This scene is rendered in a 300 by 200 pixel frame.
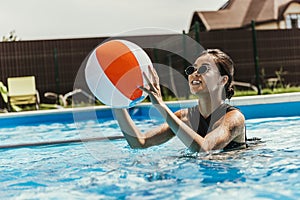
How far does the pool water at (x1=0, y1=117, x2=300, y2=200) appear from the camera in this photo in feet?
7.95

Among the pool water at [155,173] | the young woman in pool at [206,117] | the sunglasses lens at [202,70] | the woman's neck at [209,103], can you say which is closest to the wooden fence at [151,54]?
the pool water at [155,173]

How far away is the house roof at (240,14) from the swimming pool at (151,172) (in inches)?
791

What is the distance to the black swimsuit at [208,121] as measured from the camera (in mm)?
3146

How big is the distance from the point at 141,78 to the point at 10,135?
4922 millimetres

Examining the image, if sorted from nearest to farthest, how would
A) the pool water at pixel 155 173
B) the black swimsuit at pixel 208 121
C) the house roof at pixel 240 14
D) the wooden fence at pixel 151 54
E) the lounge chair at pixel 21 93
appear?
the pool water at pixel 155 173
the black swimsuit at pixel 208 121
the lounge chair at pixel 21 93
the wooden fence at pixel 151 54
the house roof at pixel 240 14

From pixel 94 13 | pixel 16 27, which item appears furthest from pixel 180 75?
pixel 16 27

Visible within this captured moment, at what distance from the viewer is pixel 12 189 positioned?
2.79 metres

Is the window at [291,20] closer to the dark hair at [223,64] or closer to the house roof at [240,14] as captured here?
the house roof at [240,14]

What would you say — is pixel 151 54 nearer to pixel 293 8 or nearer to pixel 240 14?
pixel 293 8

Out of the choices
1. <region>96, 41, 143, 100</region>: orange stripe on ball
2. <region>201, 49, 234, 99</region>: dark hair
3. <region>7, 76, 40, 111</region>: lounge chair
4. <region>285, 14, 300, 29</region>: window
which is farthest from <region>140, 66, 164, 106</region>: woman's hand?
<region>285, 14, 300, 29</region>: window

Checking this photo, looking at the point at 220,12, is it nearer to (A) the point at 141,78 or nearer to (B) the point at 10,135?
(B) the point at 10,135

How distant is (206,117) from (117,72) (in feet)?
2.29

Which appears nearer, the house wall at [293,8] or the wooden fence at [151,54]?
the wooden fence at [151,54]

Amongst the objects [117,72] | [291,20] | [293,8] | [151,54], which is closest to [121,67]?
[117,72]
